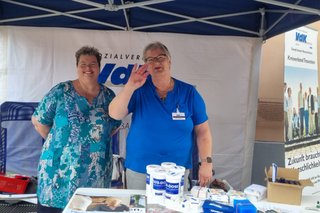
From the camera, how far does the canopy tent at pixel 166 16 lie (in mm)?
2564

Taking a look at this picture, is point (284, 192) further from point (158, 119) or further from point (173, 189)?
point (158, 119)

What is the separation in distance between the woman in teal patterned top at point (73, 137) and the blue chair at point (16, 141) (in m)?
1.37

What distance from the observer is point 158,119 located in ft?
4.94

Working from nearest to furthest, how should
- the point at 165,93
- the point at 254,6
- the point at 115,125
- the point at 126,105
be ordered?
the point at 126,105, the point at 165,93, the point at 115,125, the point at 254,6

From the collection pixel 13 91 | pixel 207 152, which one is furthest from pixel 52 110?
pixel 13 91

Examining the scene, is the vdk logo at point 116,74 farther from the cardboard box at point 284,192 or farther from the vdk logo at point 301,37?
the cardboard box at point 284,192

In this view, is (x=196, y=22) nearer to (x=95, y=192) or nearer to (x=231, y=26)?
(x=231, y=26)

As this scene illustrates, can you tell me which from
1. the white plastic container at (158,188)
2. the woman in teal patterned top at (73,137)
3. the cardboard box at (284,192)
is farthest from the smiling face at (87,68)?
the cardboard box at (284,192)

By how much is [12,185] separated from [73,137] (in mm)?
1183

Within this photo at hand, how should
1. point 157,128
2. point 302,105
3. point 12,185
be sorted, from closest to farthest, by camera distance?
point 157,128 → point 12,185 → point 302,105

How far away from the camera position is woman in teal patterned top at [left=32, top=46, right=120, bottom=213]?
5.31 ft

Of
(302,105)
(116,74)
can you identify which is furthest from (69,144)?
(302,105)

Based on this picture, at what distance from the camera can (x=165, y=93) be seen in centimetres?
157

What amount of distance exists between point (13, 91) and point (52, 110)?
5.10 feet
